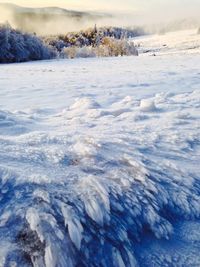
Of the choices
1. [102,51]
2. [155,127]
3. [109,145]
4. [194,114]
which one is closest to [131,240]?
[109,145]

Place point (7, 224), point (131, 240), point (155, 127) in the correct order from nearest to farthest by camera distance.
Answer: point (7, 224) < point (131, 240) < point (155, 127)

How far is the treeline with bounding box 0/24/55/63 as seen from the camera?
11188 millimetres

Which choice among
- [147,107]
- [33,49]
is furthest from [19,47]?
[147,107]

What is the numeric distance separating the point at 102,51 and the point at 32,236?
46.1ft

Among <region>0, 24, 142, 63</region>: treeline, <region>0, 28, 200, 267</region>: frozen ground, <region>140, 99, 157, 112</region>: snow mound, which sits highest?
<region>0, 28, 200, 267</region>: frozen ground

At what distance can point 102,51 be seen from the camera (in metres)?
14.8

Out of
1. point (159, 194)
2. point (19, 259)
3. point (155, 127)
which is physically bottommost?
point (155, 127)

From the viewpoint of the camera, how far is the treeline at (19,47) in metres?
11.2

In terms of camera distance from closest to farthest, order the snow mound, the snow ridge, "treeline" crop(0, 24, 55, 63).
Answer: the snow ridge < the snow mound < "treeline" crop(0, 24, 55, 63)

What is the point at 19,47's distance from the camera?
11367 millimetres

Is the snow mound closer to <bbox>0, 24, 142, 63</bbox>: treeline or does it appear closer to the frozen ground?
the frozen ground

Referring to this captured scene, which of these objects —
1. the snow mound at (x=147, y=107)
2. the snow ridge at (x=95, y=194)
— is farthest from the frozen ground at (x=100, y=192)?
the snow mound at (x=147, y=107)

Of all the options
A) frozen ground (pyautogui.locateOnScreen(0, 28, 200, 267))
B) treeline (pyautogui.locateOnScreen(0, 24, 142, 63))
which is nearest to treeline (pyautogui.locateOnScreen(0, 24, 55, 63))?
treeline (pyautogui.locateOnScreen(0, 24, 142, 63))

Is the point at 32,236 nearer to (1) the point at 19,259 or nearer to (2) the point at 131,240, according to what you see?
(1) the point at 19,259
